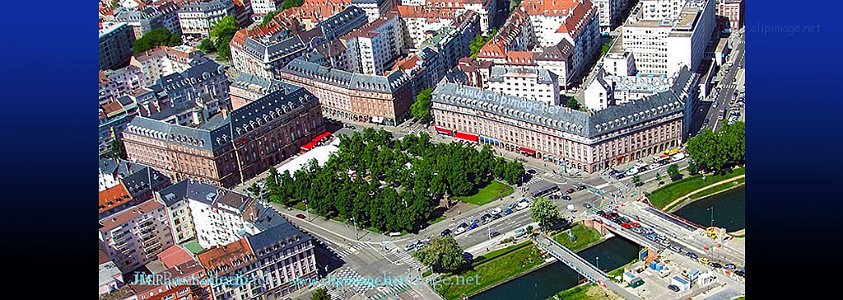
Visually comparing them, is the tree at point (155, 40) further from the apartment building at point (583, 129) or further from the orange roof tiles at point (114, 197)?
the apartment building at point (583, 129)

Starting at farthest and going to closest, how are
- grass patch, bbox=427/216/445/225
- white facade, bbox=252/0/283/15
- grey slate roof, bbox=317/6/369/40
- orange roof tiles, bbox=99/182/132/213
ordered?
1. white facade, bbox=252/0/283/15
2. grey slate roof, bbox=317/6/369/40
3. grass patch, bbox=427/216/445/225
4. orange roof tiles, bbox=99/182/132/213

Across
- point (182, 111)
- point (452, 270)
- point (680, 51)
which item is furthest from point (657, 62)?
point (182, 111)

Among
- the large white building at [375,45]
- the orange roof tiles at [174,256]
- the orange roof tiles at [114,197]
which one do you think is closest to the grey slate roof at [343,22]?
the large white building at [375,45]

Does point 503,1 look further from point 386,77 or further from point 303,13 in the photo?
point 386,77

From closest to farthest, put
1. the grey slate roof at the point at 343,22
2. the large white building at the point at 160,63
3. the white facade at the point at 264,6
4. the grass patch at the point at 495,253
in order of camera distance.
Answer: the grass patch at the point at 495,253, the large white building at the point at 160,63, the grey slate roof at the point at 343,22, the white facade at the point at 264,6

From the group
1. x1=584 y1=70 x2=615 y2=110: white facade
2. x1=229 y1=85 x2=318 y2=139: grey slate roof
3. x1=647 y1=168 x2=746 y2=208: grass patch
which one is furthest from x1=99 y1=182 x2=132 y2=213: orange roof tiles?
x1=584 y1=70 x2=615 y2=110: white facade

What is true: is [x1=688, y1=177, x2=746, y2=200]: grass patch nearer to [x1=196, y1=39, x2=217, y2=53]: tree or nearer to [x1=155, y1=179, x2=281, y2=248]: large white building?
[x1=155, y1=179, x2=281, y2=248]: large white building

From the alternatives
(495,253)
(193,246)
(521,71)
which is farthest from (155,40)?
(495,253)
